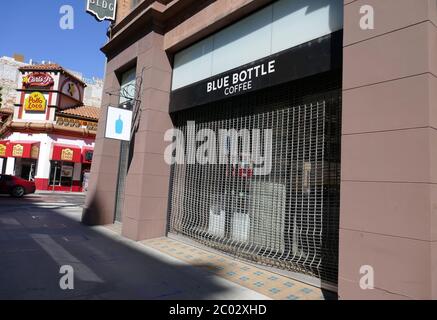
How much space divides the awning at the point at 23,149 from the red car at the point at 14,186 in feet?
23.6

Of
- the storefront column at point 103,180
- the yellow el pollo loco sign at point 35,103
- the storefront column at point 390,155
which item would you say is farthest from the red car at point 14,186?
the storefront column at point 390,155

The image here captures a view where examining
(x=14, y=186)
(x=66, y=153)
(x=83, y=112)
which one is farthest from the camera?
(x=83, y=112)

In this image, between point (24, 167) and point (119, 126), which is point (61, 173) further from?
point (119, 126)

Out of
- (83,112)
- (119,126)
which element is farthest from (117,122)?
(83,112)

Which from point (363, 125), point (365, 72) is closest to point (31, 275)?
point (363, 125)

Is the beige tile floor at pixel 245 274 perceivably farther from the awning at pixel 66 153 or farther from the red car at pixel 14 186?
the awning at pixel 66 153

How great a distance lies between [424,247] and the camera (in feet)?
12.6

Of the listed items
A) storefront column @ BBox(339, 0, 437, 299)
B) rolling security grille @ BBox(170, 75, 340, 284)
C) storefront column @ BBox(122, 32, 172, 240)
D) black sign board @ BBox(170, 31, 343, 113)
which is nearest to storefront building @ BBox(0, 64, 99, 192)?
storefront column @ BBox(122, 32, 172, 240)

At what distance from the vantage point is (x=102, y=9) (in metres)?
12.6

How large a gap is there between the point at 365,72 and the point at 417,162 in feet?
4.75

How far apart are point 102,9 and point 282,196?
10306 mm

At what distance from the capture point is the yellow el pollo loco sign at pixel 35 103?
94.0 feet
